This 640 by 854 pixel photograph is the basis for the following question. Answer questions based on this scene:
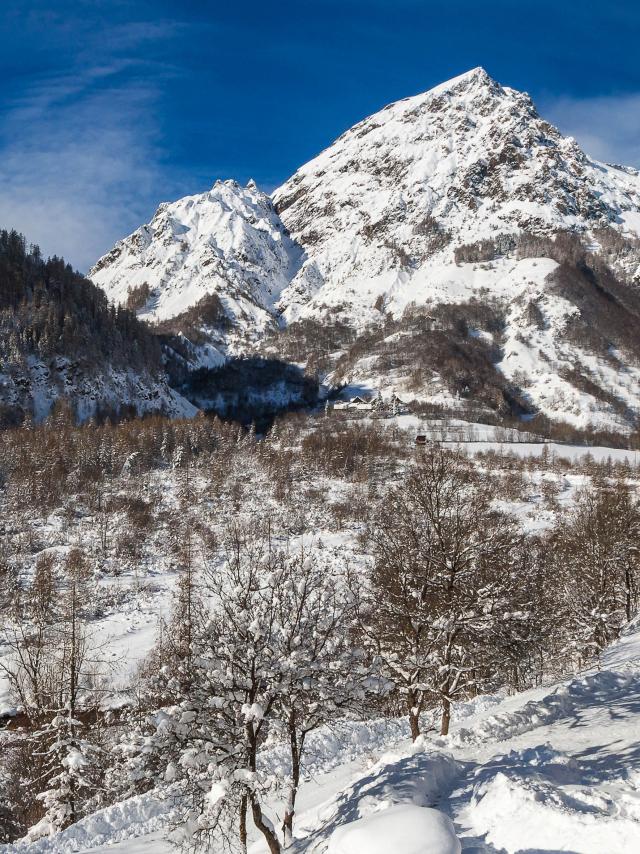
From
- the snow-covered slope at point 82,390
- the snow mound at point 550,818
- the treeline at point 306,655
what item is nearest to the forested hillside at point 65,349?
the snow-covered slope at point 82,390

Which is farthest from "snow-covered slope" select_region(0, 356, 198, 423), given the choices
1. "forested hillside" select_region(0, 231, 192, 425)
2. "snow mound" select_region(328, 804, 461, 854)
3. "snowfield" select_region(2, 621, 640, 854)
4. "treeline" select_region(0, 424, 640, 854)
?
"snow mound" select_region(328, 804, 461, 854)

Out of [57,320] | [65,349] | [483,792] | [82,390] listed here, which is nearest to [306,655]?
[483,792]

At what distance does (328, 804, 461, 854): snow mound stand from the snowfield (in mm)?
16

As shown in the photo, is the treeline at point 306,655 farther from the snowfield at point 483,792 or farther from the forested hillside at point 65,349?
the forested hillside at point 65,349

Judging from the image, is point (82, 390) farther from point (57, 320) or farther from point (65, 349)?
point (57, 320)

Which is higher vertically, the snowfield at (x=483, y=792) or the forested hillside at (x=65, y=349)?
the forested hillside at (x=65, y=349)

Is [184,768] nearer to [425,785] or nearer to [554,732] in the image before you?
[425,785]

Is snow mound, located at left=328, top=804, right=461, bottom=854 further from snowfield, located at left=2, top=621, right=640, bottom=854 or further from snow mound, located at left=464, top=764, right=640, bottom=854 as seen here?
snow mound, located at left=464, top=764, right=640, bottom=854

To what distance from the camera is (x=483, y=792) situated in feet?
32.1

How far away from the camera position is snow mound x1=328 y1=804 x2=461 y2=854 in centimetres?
664

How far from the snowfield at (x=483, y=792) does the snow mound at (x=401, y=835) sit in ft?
0.05

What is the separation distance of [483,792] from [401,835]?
150 inches

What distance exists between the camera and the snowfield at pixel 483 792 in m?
7.62

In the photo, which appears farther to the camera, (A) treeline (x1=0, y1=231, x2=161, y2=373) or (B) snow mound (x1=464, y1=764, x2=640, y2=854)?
(A) treeline (x1=0, y1=231, x2=161, y2=373)
